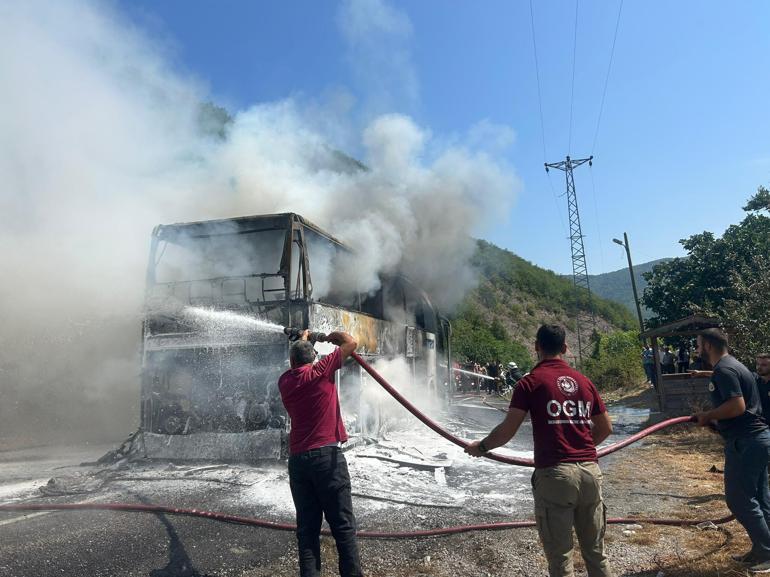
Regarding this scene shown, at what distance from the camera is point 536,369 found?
3197 mm

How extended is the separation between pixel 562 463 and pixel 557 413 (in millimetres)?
272

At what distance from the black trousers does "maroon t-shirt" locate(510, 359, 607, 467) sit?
4.02 ft

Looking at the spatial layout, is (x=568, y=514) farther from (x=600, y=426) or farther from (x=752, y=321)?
(x=752, y=321)

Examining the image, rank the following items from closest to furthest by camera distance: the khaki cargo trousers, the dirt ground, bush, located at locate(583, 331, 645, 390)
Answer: the khaki cargo trousers → the dirt ground → bush, located at locate(583, 331, 645, 390)

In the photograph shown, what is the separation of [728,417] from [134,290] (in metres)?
11.0

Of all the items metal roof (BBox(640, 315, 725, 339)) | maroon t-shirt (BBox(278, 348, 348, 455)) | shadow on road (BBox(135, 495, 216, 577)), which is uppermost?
metal roof (BBox(640, 315, 725, 339))

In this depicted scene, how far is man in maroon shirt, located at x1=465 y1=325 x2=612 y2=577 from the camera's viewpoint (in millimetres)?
2951

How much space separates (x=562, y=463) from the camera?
2.98 m

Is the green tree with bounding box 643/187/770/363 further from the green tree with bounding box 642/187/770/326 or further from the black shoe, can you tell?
the black shoe

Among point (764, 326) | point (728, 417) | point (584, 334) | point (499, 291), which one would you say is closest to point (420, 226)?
point (764, 326)

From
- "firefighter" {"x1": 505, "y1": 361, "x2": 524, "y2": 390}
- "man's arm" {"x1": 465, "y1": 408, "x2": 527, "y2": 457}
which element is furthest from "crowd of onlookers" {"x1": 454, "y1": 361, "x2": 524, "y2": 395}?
"man's arm" {"x1": 465, "y1": 408, "x2": 527, "y2": 457}

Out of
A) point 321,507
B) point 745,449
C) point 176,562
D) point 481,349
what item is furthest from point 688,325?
point 481,349

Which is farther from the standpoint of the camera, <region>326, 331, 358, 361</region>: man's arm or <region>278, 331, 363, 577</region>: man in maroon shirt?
<region>326, 331, 358, 361</region>: man's arm

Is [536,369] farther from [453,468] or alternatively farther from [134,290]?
[134,290]
